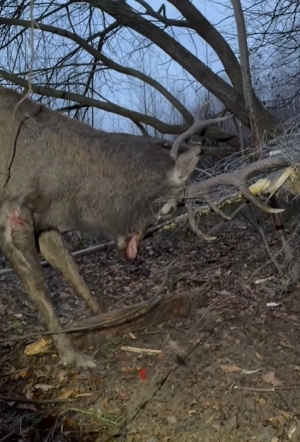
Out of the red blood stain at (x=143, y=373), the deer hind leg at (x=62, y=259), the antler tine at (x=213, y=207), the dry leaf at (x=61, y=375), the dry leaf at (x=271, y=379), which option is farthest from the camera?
the deer hind leg at (x=62, y=259)

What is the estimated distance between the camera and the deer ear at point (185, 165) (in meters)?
5.43

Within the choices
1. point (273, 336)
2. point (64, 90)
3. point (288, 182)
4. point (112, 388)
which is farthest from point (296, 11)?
point (112, 388)

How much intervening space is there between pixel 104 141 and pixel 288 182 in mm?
1627

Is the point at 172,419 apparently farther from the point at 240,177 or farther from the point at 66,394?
the point at 240,177

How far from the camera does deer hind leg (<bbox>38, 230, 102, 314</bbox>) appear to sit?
572cm

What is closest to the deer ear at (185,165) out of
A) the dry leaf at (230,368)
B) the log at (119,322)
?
the log at (119,322)

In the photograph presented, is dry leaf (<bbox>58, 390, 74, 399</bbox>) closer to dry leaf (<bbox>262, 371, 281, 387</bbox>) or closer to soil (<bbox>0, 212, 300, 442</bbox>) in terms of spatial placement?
soil (<bbox>0, 212, 300, 442</bbox>)

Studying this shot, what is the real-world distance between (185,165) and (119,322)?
1.45 metres

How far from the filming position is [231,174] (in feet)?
17.6

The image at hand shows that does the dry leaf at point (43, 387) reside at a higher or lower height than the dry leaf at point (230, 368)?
higher

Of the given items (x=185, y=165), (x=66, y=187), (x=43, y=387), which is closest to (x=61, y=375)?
(x=43, y=387)

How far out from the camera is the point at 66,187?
18.0 feet

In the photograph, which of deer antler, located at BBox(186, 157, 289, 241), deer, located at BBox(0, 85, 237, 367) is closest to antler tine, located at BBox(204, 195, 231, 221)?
deer antler, located at BBox(186, 157, 289, 241)

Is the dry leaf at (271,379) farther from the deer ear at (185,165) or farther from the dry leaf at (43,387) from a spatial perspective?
the deer ear at (185,165)
